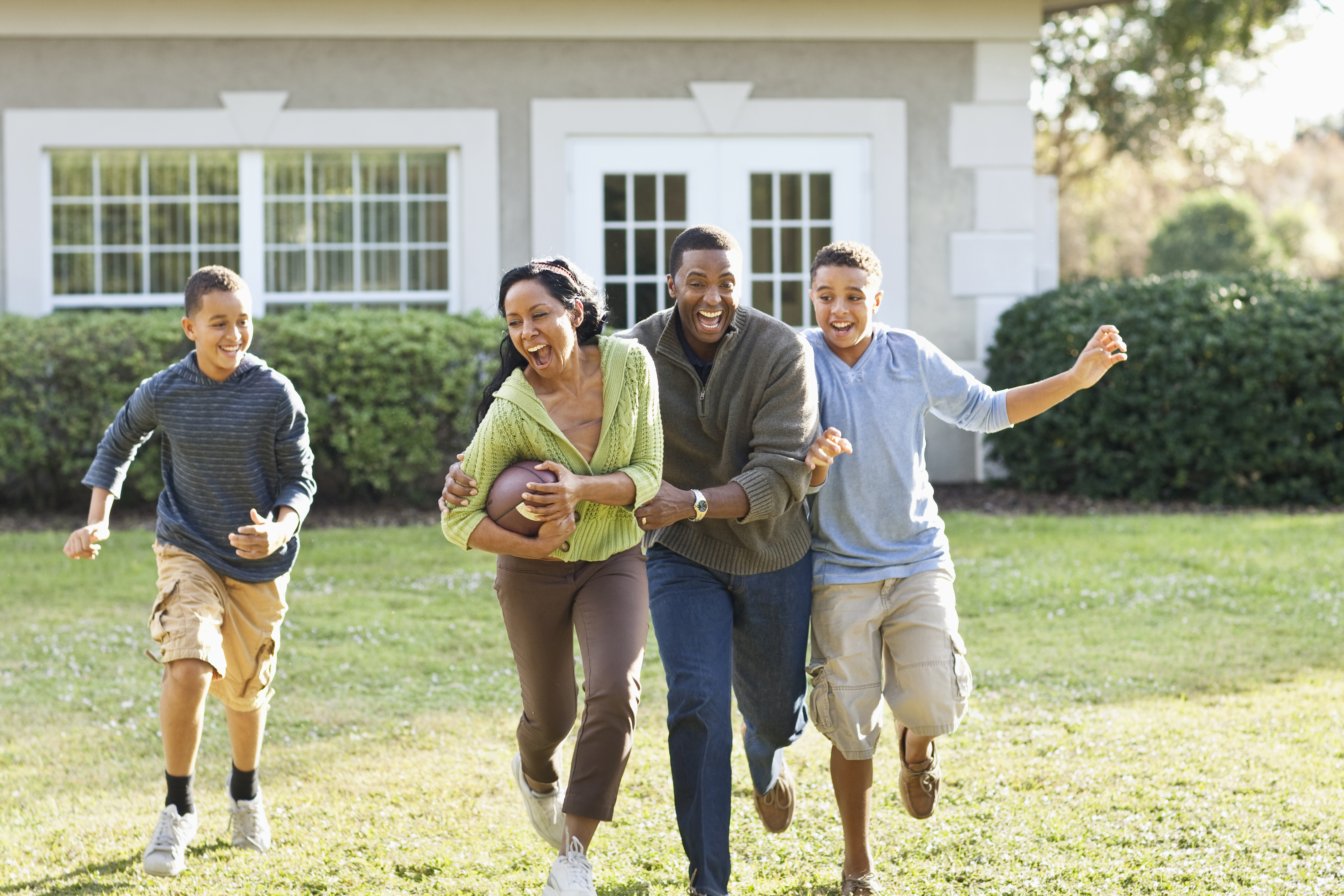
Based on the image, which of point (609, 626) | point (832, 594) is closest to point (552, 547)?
point (609, 626)

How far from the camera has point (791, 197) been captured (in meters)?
11.4

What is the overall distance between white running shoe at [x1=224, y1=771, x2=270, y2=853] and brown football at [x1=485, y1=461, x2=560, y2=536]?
4.67 feet

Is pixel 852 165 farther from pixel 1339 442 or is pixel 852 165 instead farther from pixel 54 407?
pixel 54 407

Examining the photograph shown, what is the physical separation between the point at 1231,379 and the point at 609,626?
Answer: 8541 millimetres

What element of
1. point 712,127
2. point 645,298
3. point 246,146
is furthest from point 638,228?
point 246,146

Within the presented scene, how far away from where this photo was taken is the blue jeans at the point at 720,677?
11.8ft

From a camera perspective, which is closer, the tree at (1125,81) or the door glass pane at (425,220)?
the door glass pane at (425,220)

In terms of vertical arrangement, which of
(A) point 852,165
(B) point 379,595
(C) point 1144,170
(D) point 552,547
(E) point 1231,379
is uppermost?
(C) point 1144,170

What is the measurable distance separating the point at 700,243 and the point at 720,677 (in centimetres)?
121

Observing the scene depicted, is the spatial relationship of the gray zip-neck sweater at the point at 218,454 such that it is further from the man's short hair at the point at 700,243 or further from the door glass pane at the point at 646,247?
the door glass pane at the point at 646,247

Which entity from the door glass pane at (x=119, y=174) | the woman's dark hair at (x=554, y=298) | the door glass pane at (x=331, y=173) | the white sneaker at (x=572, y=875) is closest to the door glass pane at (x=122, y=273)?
the door glass pane at (x=119, y=174)

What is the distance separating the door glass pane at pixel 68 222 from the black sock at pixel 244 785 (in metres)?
8.21

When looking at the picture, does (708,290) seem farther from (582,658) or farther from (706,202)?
(706,202)

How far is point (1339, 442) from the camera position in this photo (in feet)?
35.6
